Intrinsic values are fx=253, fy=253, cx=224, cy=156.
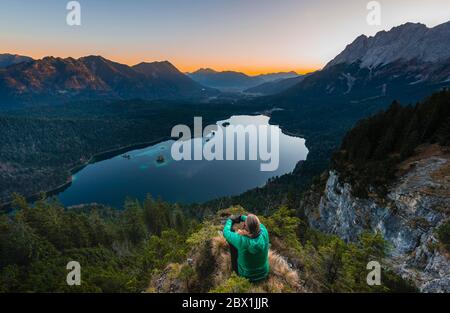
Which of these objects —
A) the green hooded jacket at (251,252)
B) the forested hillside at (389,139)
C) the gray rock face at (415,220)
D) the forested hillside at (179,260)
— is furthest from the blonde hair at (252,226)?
the forested hillside at (389,139)

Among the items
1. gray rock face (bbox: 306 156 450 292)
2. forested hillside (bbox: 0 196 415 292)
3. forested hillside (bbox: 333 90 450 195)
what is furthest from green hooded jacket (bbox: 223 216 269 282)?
forested hillside (bbox: 333 90 450 195)

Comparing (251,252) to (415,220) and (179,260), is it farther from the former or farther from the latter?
(415,220)

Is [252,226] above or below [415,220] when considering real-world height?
above

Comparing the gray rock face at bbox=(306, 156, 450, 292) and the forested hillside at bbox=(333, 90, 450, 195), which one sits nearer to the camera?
the gray rock face at bbox=(306, 156, 450, 292)

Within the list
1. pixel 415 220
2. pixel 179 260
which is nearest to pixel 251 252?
pixel 179 260

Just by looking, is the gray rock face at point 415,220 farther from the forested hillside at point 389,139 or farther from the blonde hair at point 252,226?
the blonde hair at point 252,226

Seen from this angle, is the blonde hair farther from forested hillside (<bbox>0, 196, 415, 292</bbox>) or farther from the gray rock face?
the gray rock face
